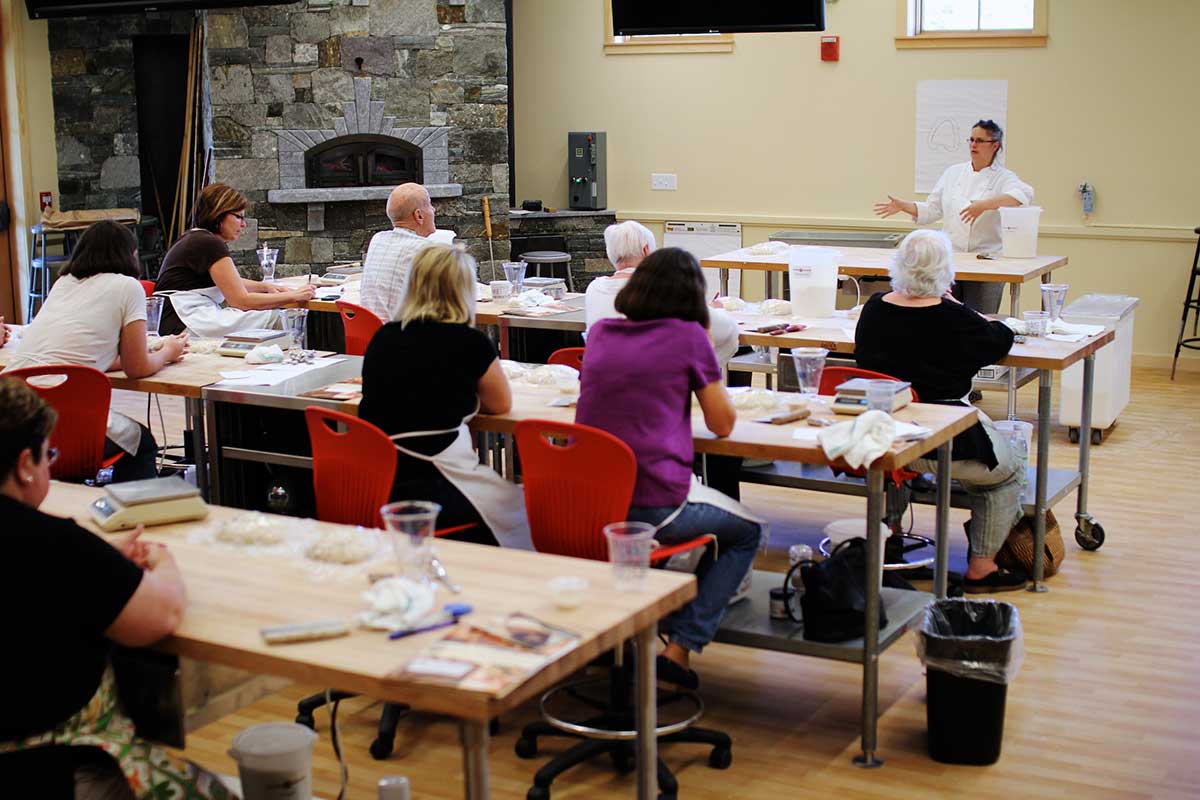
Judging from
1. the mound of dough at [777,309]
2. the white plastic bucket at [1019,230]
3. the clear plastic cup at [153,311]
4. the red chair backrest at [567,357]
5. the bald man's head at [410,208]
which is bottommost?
the red chair backrest at [567,357]

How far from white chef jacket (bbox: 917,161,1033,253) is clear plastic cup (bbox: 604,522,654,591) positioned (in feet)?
19.1

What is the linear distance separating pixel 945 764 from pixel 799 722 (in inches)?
17.9

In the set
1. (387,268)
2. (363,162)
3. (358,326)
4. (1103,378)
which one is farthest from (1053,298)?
(363,162)

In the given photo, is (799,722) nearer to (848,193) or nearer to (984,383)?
(984,383)

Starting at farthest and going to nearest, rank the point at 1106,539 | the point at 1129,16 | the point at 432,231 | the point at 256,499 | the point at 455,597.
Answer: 1. the point at 1129,16
2. the point at 432,231
3. the point at 1106,539
4. the point at 256,499
5. the point at 455,597

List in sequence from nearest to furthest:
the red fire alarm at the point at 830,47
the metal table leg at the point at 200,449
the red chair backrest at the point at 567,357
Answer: the metal table leg at the point at 200,449 → the red chair backrest at the point at 567,357 → the red fire alarm at the point at 830,47

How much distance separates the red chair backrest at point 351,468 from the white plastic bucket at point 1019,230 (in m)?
4.88

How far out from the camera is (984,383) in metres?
6.98

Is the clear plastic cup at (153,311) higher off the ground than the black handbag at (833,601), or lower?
higher

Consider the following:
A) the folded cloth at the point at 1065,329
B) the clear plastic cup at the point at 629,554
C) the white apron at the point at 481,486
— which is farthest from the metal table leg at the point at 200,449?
the folded cloth at the point at 1065,329

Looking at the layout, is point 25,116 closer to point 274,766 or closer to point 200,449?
point 200,449

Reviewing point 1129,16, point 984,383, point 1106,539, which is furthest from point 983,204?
point 1106,539

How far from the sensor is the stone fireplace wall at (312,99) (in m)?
10.1

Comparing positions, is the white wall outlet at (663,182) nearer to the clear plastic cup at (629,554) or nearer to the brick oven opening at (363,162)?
the brick oven opening at (363,162)
